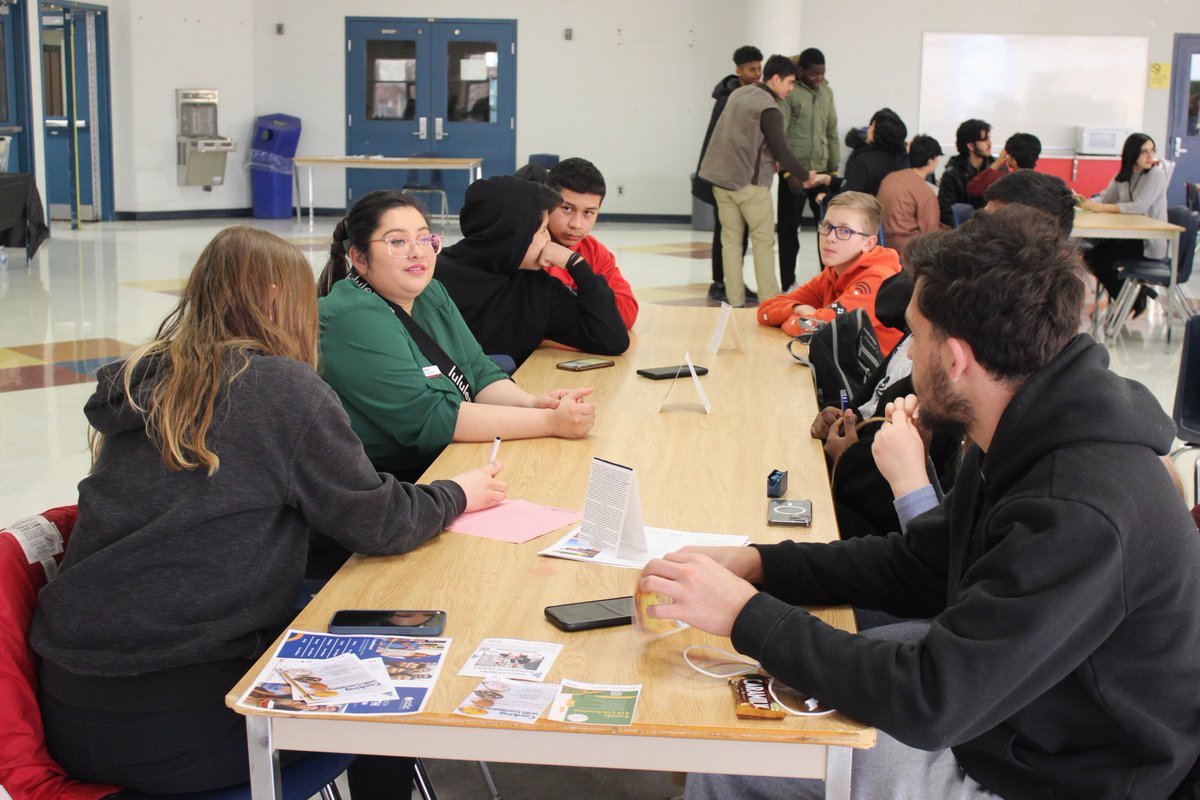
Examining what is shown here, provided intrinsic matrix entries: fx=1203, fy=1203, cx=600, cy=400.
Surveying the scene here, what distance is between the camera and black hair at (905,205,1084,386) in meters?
1.39

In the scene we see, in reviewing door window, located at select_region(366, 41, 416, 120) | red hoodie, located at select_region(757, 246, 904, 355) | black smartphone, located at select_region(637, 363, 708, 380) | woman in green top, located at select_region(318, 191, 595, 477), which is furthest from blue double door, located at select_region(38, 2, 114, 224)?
woman in green top, located at select_region(318, 191, 595, 477)

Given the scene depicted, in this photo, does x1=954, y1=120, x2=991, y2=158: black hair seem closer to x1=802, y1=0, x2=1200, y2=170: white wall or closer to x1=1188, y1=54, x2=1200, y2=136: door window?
x1=802, y1=0, x2=1200, y2=170: white wall

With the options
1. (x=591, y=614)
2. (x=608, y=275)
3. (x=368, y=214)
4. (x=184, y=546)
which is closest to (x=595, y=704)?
(x=591, y=614)

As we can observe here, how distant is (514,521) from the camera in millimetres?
2104

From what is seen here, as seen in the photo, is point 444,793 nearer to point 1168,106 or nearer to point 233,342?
point 233,342

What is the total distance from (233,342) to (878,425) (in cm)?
151

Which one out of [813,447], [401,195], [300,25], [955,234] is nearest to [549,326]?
[401,195]

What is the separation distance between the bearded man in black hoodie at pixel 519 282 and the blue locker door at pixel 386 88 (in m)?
11.8

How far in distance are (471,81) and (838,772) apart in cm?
1454

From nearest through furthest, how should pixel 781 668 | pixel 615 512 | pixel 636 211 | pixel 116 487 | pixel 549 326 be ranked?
1. pixel 781 668
2. pixel 116 487
3. pixel 615 512
4. pixel 549 326
5. pixel 636 211

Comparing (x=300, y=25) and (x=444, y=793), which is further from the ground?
(x=300, y=25)

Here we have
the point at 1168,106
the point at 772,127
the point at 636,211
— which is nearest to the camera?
the point at 772,127

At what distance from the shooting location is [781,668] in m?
1.44

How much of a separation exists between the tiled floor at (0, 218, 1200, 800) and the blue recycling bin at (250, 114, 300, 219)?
0.36m
